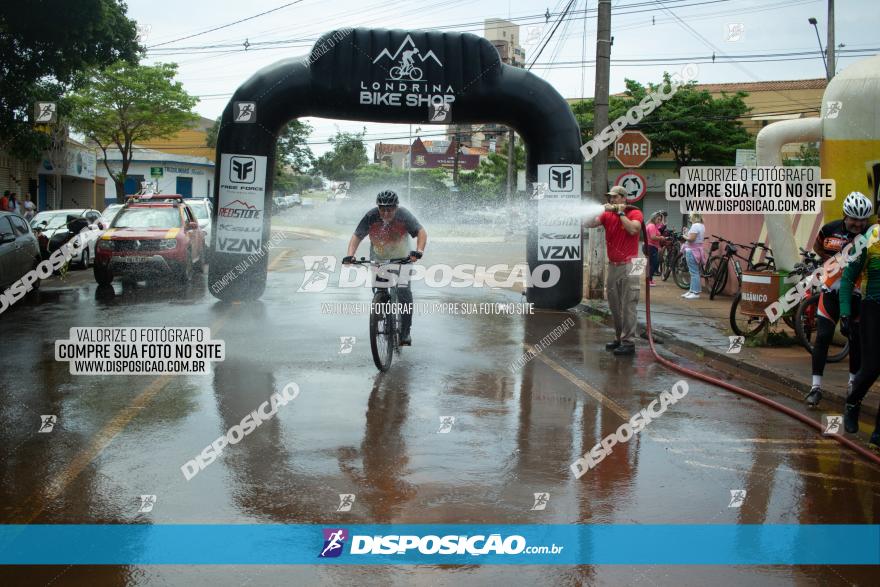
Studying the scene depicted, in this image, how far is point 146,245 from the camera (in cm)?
1697

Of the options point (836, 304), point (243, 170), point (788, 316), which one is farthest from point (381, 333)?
point (243, 170)

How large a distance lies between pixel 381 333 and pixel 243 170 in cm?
640

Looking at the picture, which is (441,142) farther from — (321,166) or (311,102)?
(311,102)

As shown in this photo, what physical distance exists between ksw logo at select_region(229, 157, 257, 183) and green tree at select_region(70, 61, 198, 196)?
30192 millimetres

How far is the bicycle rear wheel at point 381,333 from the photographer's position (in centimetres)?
903

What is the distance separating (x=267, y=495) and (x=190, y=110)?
43.2 metres

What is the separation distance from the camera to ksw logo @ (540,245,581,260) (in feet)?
49.3

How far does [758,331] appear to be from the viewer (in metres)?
11.9

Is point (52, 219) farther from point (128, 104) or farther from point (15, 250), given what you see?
point (128, 104)

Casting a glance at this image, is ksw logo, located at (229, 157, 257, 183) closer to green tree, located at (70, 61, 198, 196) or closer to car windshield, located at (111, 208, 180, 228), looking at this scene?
car windshield, located at (111, 208, 180, 228)

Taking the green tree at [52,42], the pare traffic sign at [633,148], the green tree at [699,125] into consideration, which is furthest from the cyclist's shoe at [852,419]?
the green tree at [699,125]

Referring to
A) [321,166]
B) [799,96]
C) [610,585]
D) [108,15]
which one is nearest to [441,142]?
[321,166]

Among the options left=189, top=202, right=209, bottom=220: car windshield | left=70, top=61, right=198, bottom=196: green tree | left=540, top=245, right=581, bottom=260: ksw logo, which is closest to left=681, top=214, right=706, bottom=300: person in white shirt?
left=540, top=245, right=581, bottom=260: ksw logo

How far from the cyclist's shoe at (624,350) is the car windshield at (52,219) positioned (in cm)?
1565
